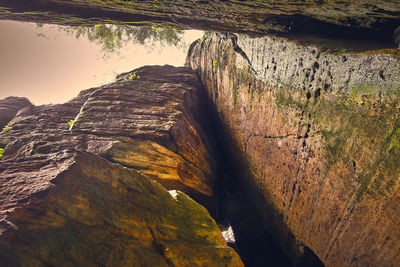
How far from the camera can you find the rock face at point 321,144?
3959 mm

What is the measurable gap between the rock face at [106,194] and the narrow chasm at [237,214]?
6.82 ft

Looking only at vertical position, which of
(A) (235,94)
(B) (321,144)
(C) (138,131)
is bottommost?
(C) (138,131)

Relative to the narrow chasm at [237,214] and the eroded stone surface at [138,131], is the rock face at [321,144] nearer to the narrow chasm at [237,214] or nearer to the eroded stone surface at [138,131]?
the narrow chasm at [237,214]

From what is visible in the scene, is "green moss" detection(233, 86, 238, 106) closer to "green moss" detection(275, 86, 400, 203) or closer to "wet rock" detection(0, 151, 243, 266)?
"green moss" detection(275, 86, 400, 203)

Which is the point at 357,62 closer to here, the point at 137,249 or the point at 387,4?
the point at 387,4

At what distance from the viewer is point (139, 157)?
7.07 metres

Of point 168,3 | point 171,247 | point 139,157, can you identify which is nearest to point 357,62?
point 168,3

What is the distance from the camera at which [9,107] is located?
1178 centimetres

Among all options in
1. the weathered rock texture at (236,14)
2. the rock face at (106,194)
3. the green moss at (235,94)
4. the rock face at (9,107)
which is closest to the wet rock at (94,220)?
the rock face at (106,194)

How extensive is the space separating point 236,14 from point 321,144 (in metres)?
4.12

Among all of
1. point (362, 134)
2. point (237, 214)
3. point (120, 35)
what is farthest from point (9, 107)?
point (362, 134)

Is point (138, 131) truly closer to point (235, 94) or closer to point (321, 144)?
point (235, 94)

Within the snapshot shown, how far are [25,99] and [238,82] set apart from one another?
13746 millimetres

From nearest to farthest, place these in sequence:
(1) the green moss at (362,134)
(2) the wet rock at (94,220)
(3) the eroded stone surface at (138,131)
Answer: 1. (2) the wet rock at (94,220)
2. (1) the green moss at (362,134)
3. (3) the eroded stone surface at (138,131)
